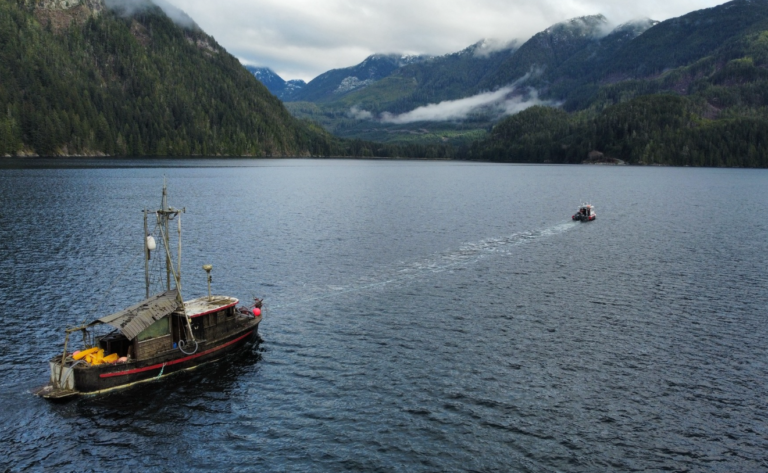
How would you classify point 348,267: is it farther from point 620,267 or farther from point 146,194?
point 146,194

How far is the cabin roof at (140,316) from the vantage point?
1708 inches

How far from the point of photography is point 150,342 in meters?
45.3

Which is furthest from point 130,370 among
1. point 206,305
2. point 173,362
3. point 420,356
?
point 420,356

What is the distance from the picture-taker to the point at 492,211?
144125mm

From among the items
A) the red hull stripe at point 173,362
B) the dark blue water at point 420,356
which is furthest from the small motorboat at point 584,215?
the red hull stripe at point 173,362

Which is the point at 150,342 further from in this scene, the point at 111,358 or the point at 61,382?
the point at 61,382

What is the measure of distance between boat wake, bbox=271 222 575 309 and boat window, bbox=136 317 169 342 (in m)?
16.0

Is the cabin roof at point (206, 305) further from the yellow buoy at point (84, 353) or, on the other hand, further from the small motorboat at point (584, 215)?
the small motorboat at point (584, 215)

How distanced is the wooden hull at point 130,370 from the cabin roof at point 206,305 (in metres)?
2.85

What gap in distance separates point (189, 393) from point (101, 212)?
9969cm

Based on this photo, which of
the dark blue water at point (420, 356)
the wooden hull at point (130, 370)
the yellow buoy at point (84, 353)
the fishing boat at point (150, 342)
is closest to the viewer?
the dark blue water at point (420, 356)

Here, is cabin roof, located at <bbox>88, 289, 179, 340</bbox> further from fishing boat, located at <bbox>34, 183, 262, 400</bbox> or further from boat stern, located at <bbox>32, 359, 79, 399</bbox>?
boat stern, located at <bbox>32, 359, 79, 399</bbox>

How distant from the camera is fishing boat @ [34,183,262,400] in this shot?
40562 mm

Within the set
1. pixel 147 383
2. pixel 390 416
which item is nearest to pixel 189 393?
pixel 147 383
